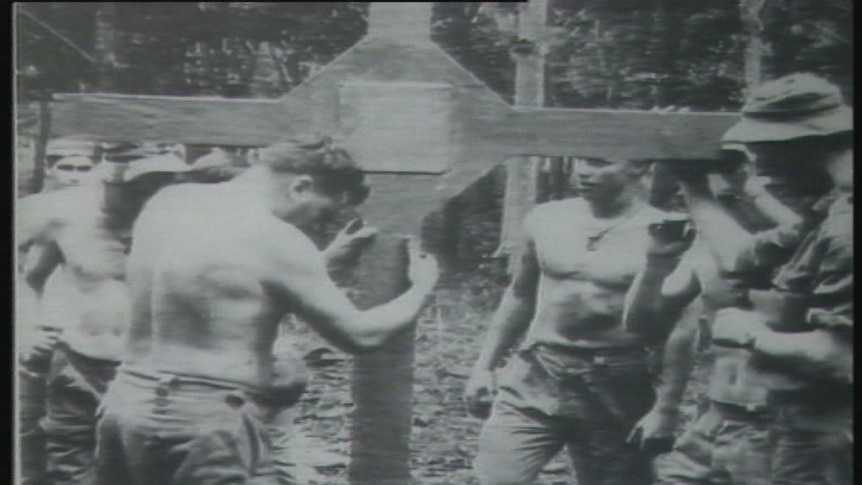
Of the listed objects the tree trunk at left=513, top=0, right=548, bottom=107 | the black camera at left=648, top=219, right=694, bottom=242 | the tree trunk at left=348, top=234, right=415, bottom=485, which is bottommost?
the tree trunk at left=348, top=234, right=415, bottom=485

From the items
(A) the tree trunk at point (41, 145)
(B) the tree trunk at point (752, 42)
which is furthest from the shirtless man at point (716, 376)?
(A) the tree trunk at point (41, 145)

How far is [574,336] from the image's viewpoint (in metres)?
2.75

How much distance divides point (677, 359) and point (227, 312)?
3.53ft

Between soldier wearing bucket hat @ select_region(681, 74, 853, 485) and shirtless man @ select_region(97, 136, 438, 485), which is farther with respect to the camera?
soldier wearing bucket hat @ select_region(681, 74, 853, 485)

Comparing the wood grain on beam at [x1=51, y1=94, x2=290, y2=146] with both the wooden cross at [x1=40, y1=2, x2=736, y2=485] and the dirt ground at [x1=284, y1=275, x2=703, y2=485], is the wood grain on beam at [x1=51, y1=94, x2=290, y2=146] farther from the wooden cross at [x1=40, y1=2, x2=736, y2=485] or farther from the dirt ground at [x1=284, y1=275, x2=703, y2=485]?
the dirt ground at [x1=284, y1=275, x2=703, y2=485]

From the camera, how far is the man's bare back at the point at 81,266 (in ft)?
8.80

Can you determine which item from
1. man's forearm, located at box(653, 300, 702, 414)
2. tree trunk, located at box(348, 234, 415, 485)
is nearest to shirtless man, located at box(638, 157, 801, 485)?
man's forearm, located at box(653, 300, 702, 414)

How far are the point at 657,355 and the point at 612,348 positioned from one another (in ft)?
0.37

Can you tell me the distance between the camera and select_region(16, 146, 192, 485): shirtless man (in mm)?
2682

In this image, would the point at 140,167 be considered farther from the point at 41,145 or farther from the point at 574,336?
the point at 574,336

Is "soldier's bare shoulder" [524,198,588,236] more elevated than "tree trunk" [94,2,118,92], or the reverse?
"tree trunk" [94,2,118,92]

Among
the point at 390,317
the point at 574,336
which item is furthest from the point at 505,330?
the point at 390,317

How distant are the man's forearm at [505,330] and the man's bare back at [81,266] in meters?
0.84

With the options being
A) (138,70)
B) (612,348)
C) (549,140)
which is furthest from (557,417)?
(138,70)
